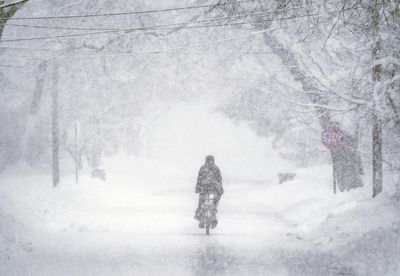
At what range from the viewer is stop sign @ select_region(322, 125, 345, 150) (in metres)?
17.1

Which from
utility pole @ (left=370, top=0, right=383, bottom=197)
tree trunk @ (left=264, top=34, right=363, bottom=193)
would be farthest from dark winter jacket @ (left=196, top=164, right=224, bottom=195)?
utility pole @ (left=370, top=0, right=383, bottom=197)

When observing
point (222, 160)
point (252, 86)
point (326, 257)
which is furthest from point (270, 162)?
point (326, 257)

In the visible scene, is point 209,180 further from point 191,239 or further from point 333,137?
point 333,137

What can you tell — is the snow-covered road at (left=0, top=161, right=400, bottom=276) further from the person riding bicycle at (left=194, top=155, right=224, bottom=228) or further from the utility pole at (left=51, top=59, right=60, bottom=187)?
the utility pole at (left=51, top=59, right=60, bottom=187)

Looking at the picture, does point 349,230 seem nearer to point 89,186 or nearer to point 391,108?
point 391,108

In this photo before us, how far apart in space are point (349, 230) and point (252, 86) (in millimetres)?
12288

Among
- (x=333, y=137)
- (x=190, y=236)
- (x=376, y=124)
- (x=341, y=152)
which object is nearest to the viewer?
(x=190, y=236)

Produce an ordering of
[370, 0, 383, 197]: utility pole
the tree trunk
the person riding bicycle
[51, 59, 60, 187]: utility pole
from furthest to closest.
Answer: [51, 59, 60, 187]: utility pole → the tree trunk → the person riding bicycle → [370, 0, 383, 197]: utility pole

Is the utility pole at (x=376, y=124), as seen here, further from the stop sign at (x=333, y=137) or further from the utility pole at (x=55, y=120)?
the utility pole at (x=55, y=120)

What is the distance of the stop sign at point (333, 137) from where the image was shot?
17.1 meters

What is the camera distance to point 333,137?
1716cm

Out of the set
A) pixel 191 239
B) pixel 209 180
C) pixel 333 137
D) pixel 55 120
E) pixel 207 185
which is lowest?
pixel 191 239

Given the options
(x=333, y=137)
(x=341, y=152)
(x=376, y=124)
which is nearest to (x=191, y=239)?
(x=376, y=124)

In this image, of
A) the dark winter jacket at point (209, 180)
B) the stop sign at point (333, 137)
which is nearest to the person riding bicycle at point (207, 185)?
the dark winter jacket at point (209, 180)
